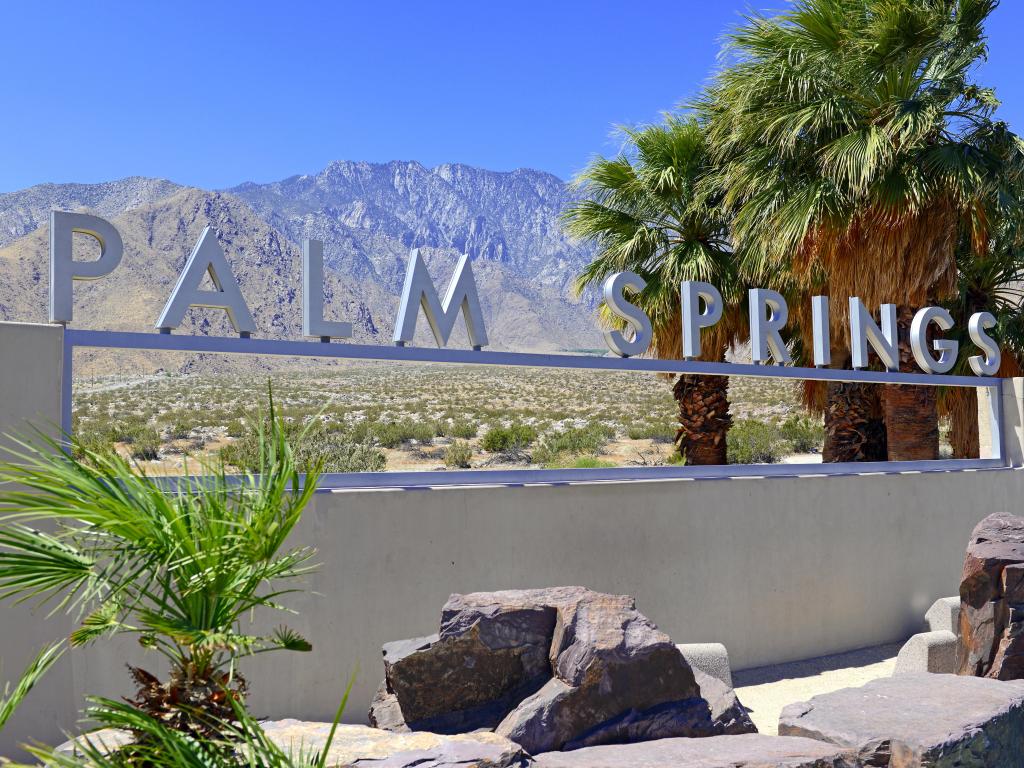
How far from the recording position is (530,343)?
129m

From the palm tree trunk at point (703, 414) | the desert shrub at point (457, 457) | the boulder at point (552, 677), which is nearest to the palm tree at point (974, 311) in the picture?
the palm tree trunk at point (703, 414)

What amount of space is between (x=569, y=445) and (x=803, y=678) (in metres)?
25.3

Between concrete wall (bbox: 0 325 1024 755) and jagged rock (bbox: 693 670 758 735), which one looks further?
concrete wall (bbox: 0 325 1024 755)

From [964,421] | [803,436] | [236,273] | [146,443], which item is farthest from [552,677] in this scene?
[236,273]

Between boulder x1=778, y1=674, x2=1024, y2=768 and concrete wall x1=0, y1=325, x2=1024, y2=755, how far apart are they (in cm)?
265

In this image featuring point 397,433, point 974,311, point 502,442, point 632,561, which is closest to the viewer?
point 632,561

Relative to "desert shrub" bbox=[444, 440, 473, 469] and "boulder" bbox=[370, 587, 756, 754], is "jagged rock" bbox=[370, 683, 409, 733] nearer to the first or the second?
"boulder" bbox=[370, 587, 756, 754]

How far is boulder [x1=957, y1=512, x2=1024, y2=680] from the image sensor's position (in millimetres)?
7008

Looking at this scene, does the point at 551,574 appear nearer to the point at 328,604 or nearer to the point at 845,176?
the point at 328,604

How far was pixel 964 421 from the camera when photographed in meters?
17.1

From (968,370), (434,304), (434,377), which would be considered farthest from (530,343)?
(434,304)

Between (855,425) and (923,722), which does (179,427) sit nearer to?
(855,425)

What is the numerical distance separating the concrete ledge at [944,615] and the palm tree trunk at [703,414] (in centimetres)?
681

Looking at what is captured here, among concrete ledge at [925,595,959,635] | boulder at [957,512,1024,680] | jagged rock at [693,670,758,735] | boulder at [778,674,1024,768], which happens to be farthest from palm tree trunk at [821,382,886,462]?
jagged rock at [693,670,758,735]
